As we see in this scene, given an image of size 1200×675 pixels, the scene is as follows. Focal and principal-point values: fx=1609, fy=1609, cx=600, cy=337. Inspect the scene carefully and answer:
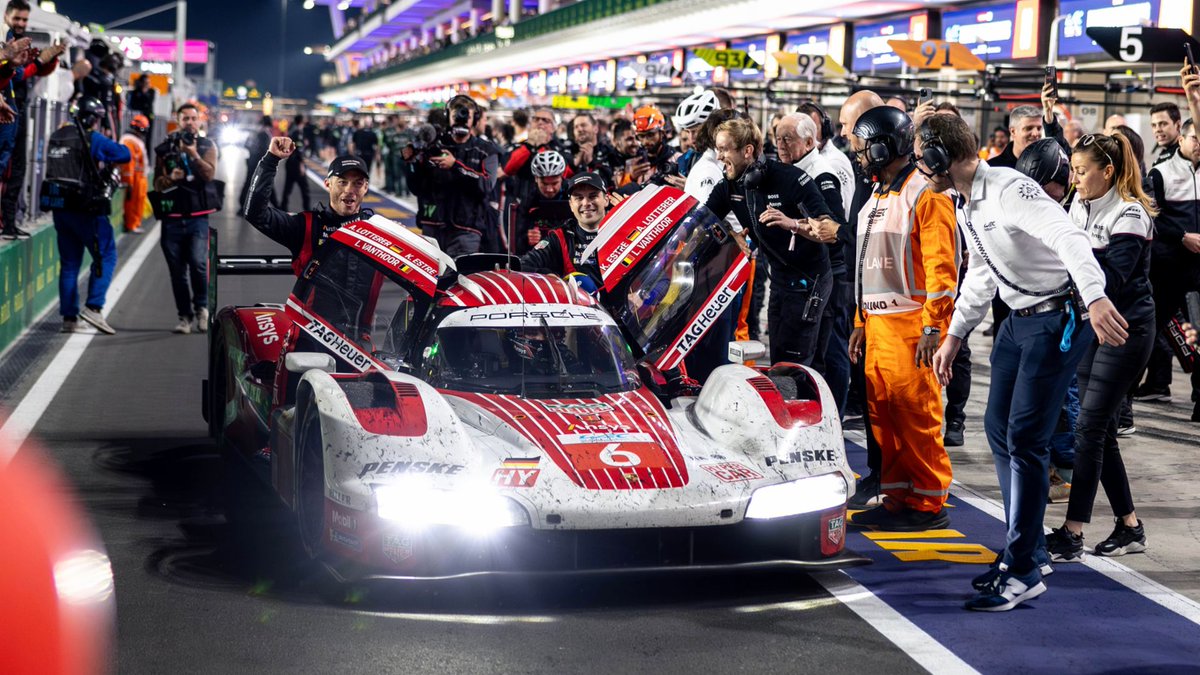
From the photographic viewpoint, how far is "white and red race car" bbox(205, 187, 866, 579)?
5.83 meters

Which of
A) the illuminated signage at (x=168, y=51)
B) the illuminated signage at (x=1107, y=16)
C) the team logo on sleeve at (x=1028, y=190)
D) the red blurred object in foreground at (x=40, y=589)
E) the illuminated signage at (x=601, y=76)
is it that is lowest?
the red blurred object in foreground at (x=40, y=589)

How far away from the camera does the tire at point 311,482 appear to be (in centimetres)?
625

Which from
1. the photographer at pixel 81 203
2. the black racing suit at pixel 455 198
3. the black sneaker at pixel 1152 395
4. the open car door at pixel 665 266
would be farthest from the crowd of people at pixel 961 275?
the photographer at pixel 81 203

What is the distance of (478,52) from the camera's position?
234 feet

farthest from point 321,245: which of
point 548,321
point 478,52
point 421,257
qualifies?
point 478,52

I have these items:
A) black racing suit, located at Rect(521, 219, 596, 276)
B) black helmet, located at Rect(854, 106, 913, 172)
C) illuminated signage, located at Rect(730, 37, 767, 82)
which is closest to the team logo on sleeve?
black helmet, located at Rect(854, 106, 913, 172)

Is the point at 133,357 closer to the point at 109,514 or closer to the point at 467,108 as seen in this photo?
the point at 467,108

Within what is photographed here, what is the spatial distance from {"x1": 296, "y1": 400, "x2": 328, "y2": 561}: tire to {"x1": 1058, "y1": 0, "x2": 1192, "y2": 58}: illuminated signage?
15.6 m

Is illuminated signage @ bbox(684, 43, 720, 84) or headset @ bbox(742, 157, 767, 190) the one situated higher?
illuminated signage @ bbox(684, 43, 720, 84)

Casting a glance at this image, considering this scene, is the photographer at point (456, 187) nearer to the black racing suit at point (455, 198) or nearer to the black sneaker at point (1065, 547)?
the black racing suit at point (455, 198)

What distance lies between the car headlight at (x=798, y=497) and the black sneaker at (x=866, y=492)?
1.58 meters

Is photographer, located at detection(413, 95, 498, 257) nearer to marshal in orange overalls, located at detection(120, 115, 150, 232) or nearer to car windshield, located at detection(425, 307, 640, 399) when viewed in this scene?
car windshield, located at detection(425, 307, 640, 399)

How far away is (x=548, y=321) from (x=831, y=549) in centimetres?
164

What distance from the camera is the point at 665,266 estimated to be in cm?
803
